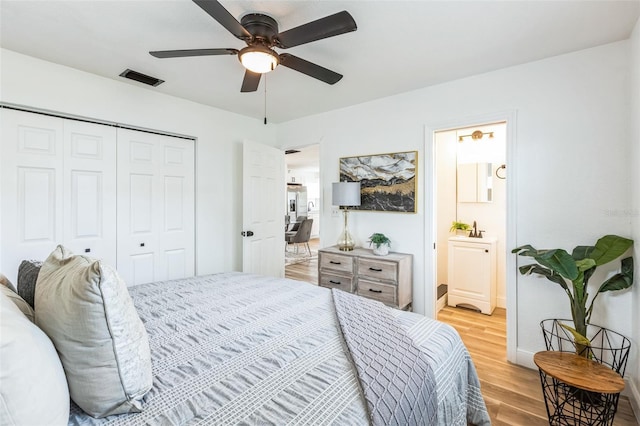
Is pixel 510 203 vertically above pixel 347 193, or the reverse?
pixel 347 193

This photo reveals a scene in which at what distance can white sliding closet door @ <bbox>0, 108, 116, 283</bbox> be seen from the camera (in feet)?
7.57

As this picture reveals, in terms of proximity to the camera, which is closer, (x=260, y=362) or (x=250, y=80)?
(x=260, y=362)

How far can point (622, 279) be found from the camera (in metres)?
1.92

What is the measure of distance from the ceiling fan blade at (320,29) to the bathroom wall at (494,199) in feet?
8.79

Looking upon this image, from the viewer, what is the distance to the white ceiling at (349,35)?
174 cm

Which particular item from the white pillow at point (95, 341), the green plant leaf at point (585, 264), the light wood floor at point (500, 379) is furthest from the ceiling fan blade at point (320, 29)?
the light wood floor at point (500, 379)

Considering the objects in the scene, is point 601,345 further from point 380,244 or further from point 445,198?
point 445,198

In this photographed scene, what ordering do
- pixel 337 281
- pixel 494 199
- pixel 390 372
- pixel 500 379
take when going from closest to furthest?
pixel 390 372 < pixel 500 379 < pixel 337 281 < pixel 494 199

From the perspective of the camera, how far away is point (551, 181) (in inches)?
91.5

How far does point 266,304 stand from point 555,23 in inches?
100

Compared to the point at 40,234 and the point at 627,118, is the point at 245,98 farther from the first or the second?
the point at 627,118

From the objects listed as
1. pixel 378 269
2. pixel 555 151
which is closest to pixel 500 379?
pixel 378 269

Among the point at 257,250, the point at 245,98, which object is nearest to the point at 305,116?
the point at 245,98

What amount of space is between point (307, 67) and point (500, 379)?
268 cm
